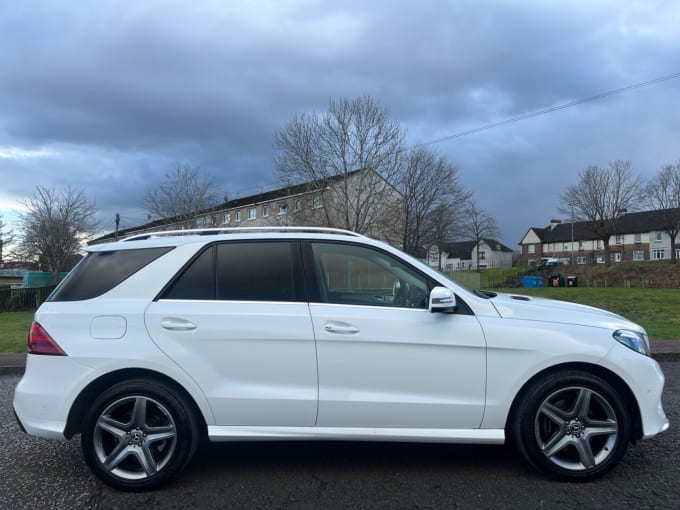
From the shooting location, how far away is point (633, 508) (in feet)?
9.73

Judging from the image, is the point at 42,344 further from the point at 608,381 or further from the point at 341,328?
the point at 608,381

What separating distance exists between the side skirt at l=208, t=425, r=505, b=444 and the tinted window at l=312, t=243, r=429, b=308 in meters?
0.87

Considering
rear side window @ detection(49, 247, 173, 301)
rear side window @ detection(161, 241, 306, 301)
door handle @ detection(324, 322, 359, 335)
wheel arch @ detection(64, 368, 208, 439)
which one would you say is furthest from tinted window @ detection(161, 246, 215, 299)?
door handle @ detection(324, 322, 359, 335)

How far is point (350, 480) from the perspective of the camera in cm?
345

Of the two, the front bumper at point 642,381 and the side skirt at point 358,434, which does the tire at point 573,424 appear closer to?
the front bumper at point 642,381

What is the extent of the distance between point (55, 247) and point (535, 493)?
32.4 meters

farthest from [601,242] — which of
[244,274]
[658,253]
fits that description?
[244,274]

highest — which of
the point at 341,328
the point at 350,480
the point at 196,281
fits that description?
the point at 196,281

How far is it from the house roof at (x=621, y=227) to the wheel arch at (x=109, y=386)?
192ft

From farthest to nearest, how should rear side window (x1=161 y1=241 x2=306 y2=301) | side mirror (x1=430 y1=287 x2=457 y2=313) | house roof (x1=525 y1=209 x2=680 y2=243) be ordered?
house roof (x1=525 y1=209 x2=680 y2=243)
rear side window (x1=161 y1=241 x2=306 y2=301)
side mirror (x1=430 y1=287 x2=457 y2=313)

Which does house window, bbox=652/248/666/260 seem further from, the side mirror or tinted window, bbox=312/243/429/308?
the side mirror

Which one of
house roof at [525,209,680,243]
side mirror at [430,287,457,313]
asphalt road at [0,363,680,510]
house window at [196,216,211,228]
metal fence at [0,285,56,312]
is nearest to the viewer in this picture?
asphalt road at [0,363,680,510]

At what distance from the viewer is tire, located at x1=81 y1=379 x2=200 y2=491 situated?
3.28m

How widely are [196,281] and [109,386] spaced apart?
3.06 feet
